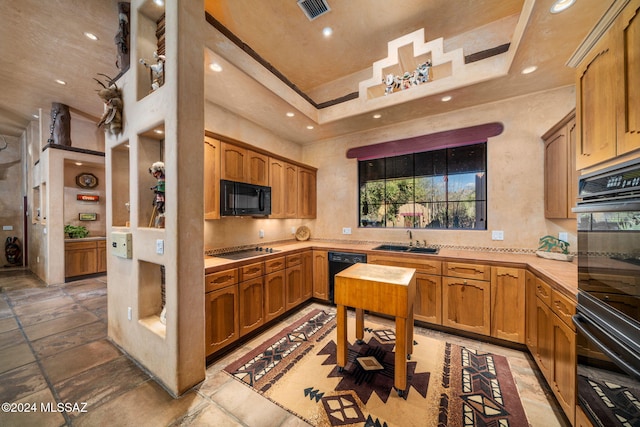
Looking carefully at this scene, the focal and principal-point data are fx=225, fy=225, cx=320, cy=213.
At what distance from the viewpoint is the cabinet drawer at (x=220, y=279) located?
7.07 ft

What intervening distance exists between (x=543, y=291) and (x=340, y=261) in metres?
2.20

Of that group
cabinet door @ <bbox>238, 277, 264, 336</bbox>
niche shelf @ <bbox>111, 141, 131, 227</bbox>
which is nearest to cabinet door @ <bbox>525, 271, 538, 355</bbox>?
cabinet door @ <bbox>238, 277, 264, 336</bbox>

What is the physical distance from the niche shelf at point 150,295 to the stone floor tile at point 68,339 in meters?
1.09

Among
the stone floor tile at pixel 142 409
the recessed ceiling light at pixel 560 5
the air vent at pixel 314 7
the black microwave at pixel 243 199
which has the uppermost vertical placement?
the air vent at pixel 314 7

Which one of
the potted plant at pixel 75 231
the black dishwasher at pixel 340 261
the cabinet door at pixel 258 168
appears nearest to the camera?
the cabinet door at pixel 258 168

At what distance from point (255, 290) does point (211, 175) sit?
1.43m

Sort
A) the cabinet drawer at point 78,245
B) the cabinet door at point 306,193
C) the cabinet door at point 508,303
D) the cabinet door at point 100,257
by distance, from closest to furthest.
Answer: the cabinet door at point 508,303
the cabinet door at point 306,193
the cabinet drawer at point 78,245
the cabinet door at point 100,257

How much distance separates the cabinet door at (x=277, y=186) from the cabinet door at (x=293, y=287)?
88 centimetres

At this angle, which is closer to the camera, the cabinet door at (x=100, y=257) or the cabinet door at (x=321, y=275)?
the cabinet door at (x=321, y=275)

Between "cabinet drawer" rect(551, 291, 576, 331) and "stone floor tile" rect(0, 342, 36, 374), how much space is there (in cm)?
448

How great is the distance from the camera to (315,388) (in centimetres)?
186

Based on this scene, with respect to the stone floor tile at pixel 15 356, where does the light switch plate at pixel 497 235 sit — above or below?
above

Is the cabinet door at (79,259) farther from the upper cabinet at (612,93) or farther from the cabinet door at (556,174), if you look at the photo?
the cabinet door at (556,174)

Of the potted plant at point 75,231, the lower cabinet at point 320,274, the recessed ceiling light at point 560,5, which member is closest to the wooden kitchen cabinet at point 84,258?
the potted plant at point 75,231
